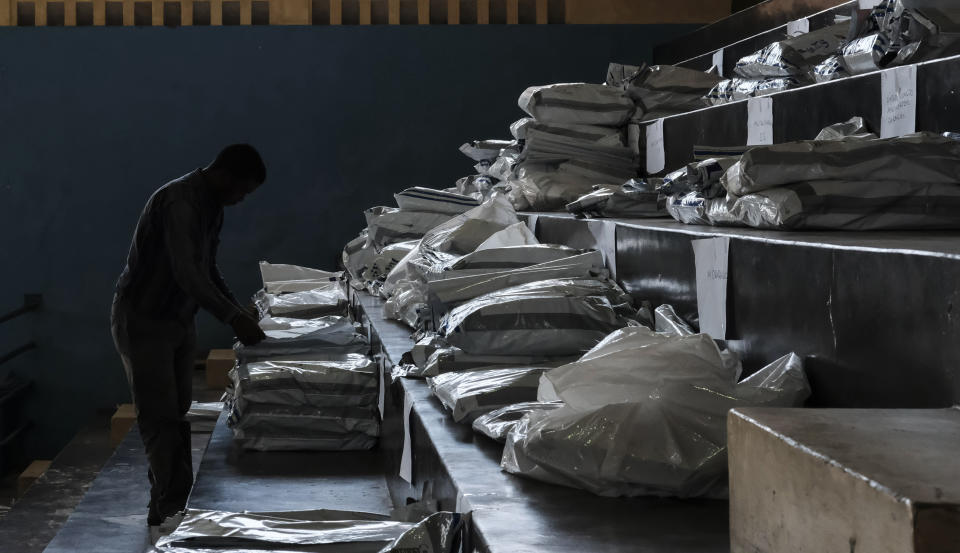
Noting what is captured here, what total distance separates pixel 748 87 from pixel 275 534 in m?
2.00

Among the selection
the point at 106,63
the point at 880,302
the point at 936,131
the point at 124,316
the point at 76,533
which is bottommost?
the point at 76,533

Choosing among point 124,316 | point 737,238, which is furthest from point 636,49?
point 737,238

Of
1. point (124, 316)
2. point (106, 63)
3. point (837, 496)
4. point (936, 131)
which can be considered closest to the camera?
point (837, 496)

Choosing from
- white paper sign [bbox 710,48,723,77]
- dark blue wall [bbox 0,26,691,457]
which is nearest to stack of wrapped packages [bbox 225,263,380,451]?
white paper sign [bbox 710,48,723,77]

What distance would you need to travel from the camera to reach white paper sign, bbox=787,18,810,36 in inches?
130

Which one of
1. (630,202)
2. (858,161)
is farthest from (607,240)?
(858,161)

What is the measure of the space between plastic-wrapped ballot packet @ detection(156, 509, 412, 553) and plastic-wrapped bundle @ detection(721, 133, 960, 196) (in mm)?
825

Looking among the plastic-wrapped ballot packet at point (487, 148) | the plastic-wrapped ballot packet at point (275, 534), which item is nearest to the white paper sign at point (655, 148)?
the plastic-wrapped ballot packet at point (487, 148)

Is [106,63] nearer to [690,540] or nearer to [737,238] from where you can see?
[737,238]

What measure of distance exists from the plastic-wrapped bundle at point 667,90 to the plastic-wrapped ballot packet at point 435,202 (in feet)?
2.50

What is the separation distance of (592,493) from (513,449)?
4.6 inches

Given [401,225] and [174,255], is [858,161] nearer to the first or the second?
[174,255]

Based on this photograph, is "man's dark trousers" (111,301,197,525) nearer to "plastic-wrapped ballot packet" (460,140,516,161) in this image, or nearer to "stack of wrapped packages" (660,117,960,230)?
"plastic-wrapped ballot packet" (460,140,516,161)

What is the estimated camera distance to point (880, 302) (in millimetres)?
1122
